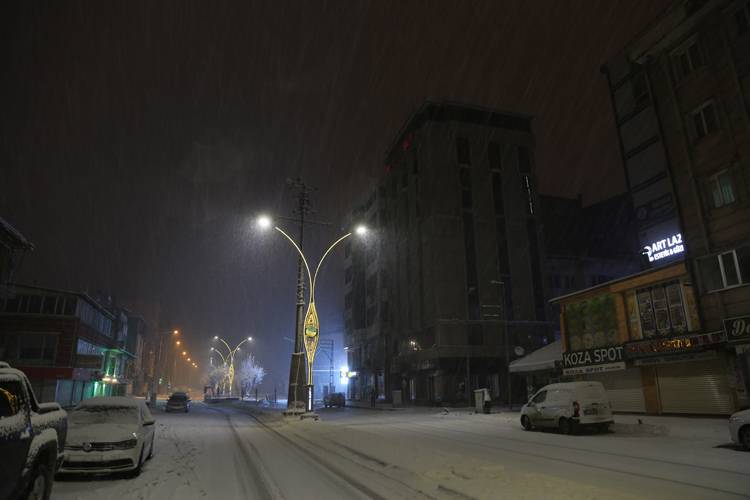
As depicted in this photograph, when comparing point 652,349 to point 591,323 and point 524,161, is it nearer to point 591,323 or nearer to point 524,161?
point 591,323

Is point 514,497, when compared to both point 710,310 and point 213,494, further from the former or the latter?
point 710,310

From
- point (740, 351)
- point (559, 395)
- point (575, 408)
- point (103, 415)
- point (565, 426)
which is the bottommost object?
point (565, 426)

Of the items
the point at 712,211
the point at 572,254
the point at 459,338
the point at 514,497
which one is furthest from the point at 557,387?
the point at 572,254

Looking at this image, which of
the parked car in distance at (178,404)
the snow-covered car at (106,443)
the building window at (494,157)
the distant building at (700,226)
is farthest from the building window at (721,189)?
the building window at (494,157)

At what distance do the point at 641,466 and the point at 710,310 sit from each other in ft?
43.0

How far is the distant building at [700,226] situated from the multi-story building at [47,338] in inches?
1764

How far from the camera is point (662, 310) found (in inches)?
874

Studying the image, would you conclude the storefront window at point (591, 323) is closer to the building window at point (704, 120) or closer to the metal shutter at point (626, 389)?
the metal shutter at point (626, 389)

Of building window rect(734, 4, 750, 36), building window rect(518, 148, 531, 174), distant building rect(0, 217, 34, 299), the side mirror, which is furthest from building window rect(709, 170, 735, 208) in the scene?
distant building rect(0, 217, 34, 299)

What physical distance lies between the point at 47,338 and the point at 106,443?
42.3 m

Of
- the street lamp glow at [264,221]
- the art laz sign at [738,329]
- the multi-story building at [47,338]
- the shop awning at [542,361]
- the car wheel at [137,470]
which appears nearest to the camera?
the car wheel at [137,470]

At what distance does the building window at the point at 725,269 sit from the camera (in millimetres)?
18203

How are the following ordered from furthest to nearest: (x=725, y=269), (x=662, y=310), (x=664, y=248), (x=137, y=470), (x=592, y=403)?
(x=664, y=248) → (x=662, y=310) → (x=725, y=269) → (x=592, y=403) → (x=137, y=470)

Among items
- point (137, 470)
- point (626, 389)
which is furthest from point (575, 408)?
point (137, 470)
